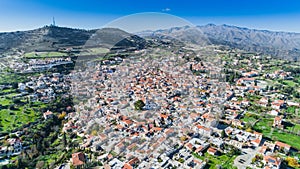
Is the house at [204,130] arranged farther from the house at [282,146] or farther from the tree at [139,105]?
the tree at [139,105]

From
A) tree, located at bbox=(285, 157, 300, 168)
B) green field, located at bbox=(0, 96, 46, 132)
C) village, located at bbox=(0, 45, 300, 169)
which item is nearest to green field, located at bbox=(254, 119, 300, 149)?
village, located at bbox=(0, 45, 300, 169)

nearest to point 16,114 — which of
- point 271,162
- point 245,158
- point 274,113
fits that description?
point 245,158

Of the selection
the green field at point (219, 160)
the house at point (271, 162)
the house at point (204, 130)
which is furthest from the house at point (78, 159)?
the house at point (271, 162)

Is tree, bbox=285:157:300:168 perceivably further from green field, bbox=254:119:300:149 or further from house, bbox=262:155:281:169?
green field, bbox=254:119:300:149

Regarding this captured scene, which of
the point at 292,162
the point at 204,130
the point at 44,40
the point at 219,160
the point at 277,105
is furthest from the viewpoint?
the point at 44,40

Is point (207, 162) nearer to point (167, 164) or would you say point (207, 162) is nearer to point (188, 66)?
point (167, 164)

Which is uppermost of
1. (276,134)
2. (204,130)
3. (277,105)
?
(277,105)

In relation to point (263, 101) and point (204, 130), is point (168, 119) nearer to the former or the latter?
point (204, 130)
